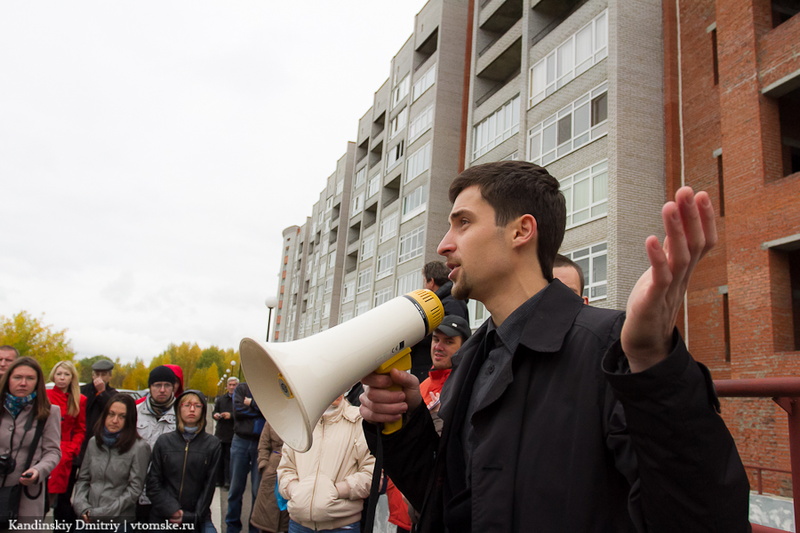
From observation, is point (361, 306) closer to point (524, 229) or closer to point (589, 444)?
point (524, 229)

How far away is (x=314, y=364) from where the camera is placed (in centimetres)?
187

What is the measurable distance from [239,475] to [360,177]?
3809cm

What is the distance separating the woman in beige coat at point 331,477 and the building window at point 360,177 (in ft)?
128

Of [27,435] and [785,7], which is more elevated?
[785,7]

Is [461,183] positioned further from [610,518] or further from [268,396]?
[610,518]

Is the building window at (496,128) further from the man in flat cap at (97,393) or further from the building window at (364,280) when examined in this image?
the man in flat cap at (97,393)

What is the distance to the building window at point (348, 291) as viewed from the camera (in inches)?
1650

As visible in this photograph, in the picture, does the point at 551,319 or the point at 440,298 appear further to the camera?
the point at 440,298

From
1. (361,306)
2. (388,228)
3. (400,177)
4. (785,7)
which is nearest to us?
(785,7)

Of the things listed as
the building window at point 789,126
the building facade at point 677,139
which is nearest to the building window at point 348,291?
the building facade at point 677,139

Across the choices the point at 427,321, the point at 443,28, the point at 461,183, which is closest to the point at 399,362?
the point at 427,321

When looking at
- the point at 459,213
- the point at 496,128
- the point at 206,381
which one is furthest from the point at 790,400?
the point at 206,381

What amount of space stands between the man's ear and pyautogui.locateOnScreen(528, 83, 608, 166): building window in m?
16.6

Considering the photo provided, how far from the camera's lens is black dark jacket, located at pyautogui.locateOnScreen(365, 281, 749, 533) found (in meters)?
1.09
